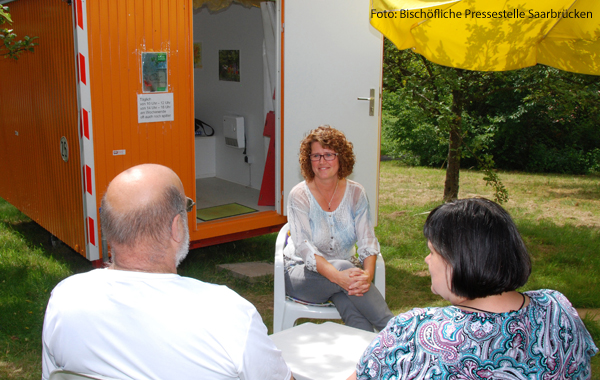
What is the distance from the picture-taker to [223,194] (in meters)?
6.18

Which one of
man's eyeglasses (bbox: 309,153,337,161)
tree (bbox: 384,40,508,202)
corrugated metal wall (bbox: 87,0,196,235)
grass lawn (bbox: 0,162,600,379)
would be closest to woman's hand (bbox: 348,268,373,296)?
man's eyeglasses (bbox: 309,153,337,161)

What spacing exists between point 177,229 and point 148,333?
0.28 metres

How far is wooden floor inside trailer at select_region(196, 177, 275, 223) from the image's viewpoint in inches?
224

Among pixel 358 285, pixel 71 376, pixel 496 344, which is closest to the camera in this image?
pixel 71 376

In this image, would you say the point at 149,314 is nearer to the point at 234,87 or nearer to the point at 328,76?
the point at 328,76

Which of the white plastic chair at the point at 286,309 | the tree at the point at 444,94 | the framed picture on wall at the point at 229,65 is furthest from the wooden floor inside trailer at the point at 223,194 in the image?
the white plastic chair at the point at 286,309

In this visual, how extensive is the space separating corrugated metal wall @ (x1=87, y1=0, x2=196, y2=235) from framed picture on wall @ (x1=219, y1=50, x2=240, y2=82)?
97.8 inches

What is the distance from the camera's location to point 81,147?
12.5 ft

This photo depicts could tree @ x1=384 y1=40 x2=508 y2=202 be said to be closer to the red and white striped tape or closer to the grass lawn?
the grass lawn

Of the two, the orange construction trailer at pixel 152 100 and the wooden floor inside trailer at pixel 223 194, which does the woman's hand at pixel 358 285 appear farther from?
the wooden floor inside trailer at pixel 223 194

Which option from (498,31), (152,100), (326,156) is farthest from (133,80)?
(498,31)

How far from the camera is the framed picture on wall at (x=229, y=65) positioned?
21.8 ft

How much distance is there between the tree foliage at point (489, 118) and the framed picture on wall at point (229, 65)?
68.1 inches

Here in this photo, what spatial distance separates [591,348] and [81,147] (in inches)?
129
